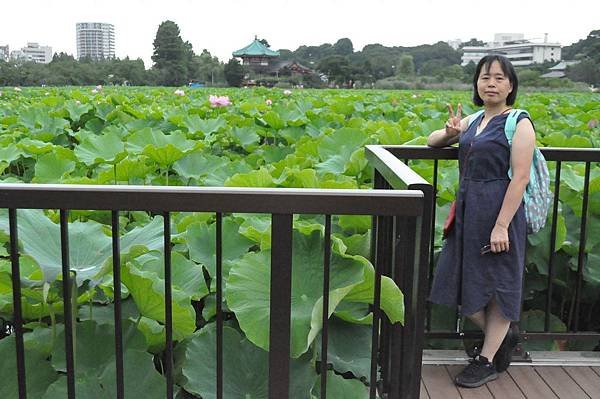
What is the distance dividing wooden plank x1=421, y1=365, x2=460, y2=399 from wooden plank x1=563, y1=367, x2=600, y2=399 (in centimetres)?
40

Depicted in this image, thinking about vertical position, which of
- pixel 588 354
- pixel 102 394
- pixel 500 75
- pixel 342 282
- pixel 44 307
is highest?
pixel 500 75

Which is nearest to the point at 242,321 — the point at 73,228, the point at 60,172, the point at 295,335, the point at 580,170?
the point at 295,335

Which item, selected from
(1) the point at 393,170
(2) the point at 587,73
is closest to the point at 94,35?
(2) the point at 587,73

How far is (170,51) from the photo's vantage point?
2248 inches

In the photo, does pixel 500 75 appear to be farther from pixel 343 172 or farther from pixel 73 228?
pixel 73 228

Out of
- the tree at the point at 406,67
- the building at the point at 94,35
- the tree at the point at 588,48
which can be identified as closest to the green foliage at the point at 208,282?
the tree at the point at 588,48

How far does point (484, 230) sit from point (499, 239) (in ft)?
0.22

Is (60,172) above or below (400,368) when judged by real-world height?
above

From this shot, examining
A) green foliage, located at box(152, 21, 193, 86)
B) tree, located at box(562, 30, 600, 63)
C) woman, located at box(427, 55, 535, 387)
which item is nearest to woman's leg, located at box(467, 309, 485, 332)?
woman, located at box(427, 55, 535, 387)

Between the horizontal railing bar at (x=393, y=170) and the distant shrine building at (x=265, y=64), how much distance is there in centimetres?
4774

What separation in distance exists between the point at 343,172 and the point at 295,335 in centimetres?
137

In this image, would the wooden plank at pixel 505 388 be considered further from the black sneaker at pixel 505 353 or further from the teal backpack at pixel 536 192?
the teal backpack at pixel 536 192

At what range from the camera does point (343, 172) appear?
9.44ft

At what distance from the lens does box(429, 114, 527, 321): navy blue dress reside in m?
2.21
